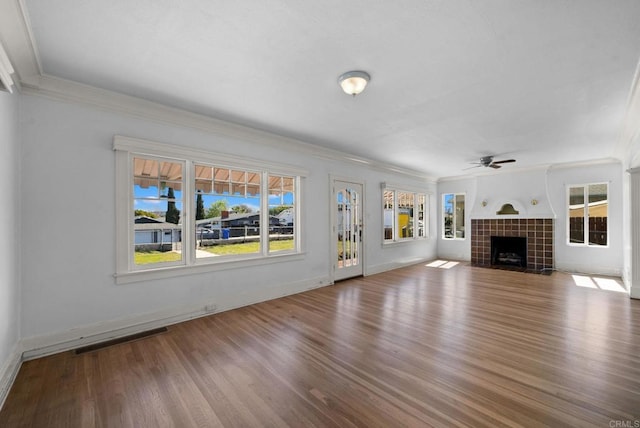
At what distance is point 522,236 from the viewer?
7.21 meters

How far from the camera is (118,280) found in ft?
9.86

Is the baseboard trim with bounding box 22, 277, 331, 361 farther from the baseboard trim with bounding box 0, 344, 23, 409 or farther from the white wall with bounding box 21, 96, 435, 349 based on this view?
the baseboard trim with bounding box 0, 344, 23, 409

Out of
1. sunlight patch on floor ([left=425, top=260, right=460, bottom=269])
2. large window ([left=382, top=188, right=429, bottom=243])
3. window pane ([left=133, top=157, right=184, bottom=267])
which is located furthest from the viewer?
sunlight patch on floor ([left=425, top=260, right=460, bottom=269])

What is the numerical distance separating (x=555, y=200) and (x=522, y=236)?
1142 millimetres

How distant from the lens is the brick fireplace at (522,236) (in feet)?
22.6

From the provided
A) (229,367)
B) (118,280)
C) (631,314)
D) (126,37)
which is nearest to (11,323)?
(118,280)

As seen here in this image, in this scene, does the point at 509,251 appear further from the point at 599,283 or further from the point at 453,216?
the point at 599,283

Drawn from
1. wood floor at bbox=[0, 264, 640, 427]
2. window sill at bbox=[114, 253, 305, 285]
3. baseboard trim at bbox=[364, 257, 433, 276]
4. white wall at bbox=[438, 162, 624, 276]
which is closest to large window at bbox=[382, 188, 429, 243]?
baseboard trim at bbox=[364, 257, 433, 276]

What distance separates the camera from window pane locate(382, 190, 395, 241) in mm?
6912

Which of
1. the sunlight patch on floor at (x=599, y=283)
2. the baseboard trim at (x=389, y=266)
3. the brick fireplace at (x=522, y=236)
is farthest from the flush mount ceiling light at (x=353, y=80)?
the brick fireplace at (x=522, y=236)

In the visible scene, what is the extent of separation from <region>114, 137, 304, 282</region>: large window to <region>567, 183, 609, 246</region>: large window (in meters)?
6.78

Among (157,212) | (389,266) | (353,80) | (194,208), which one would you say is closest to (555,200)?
(389,266)

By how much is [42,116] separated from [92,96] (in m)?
0.47

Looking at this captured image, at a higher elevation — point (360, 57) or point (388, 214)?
point (360, 57)
